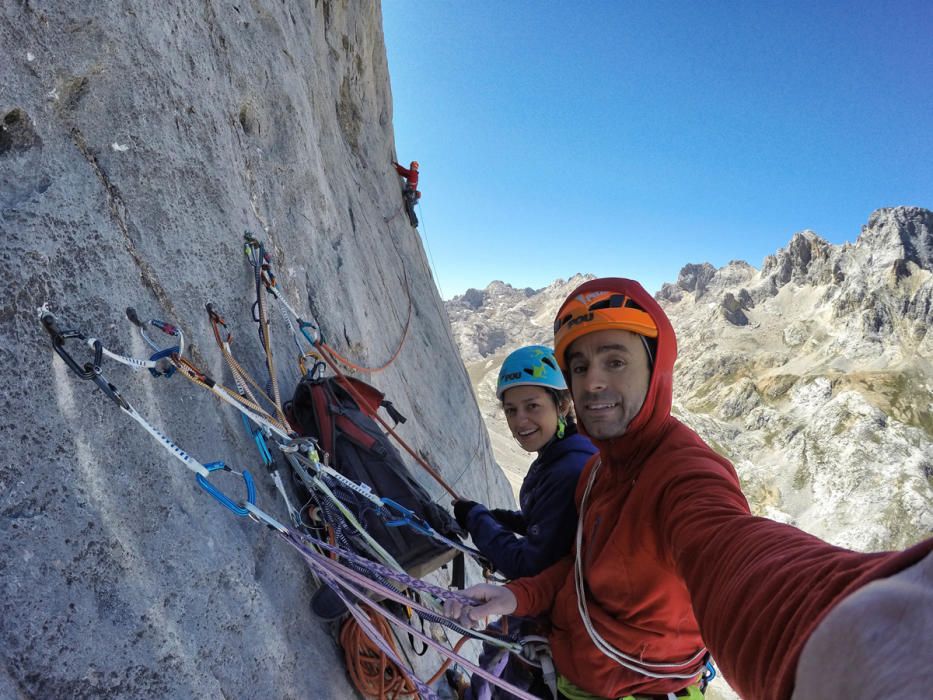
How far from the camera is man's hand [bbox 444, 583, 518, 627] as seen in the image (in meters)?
2.19

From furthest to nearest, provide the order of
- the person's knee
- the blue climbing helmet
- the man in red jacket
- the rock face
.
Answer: the blue climbing helmet → the rock face → the man in red jacket → the person's knee

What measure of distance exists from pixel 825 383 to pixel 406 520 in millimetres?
77751

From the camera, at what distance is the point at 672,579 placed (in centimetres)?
171

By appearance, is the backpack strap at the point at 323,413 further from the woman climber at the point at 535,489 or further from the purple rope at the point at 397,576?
the woman climber at the point at 535,489

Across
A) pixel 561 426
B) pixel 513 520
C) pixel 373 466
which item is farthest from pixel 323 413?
pixel 513 520

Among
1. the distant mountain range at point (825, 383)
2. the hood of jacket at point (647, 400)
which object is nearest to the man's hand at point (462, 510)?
the hood of jacket at point (647, 400)

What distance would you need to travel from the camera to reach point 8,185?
1676 millimetres

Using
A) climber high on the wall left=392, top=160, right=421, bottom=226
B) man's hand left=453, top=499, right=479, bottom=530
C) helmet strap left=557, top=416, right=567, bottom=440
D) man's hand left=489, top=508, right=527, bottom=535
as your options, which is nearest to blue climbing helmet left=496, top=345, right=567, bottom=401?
helmet strap left=557, top=416, right=567, bottom=440

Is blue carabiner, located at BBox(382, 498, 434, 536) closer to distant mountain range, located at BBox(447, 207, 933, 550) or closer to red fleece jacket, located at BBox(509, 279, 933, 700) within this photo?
red fleece jacket, located at BBox(509, 279, 933, 700)

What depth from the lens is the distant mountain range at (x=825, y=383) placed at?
49781 mm

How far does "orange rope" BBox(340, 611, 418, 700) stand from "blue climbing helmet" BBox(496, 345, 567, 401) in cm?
154

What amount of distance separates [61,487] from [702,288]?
498 feet

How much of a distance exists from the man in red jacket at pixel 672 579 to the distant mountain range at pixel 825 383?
24.7 metres

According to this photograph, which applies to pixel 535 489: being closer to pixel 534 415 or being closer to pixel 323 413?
pixel 534 415
